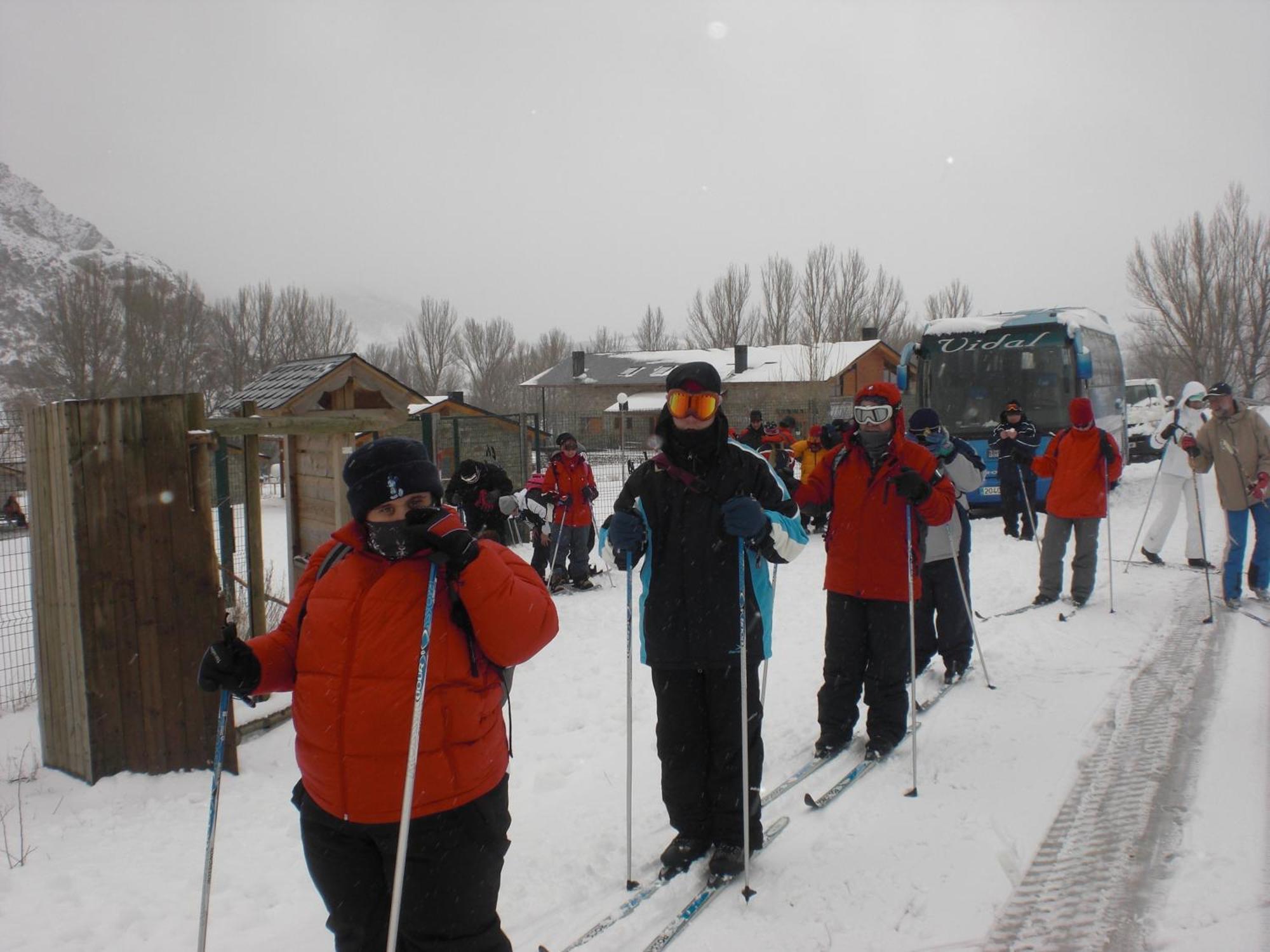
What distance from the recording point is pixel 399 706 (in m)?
2.19

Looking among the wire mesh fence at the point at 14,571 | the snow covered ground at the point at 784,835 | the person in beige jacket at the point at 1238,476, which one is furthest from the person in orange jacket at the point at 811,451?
the wire mesh fence at the point at 14,571

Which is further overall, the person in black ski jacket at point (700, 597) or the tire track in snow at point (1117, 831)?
the person in black ski jacket at point (700, 597)

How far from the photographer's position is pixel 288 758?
4848 mm

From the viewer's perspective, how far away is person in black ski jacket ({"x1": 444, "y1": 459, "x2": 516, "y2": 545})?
8.21 m

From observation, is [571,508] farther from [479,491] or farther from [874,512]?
[874,512]

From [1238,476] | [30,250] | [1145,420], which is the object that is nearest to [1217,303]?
[1145,420]

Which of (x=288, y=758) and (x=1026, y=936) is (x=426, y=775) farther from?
(x=288, y=758)

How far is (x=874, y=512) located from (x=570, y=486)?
211 inches

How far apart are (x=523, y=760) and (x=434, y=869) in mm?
2608

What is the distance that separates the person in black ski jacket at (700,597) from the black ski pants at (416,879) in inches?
49.2

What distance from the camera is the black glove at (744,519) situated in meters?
3.12

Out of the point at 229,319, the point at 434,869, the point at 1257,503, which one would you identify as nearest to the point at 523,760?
the point at 434,869

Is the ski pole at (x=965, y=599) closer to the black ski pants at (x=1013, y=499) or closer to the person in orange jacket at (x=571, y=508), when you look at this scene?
the person in orange jacket at (x=571, y=508)

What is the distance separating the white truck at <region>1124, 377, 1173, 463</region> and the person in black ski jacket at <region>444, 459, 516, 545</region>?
745 inches
